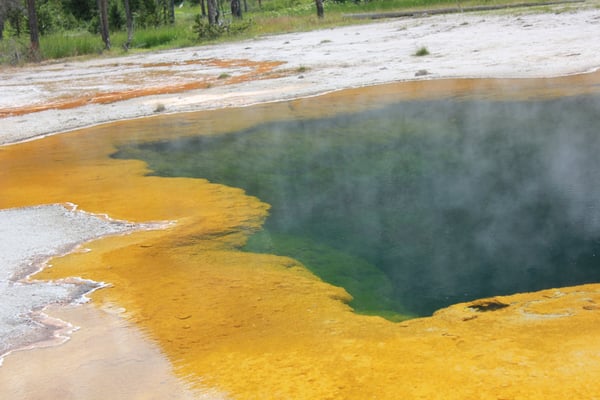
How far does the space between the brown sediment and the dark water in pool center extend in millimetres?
A: 4436

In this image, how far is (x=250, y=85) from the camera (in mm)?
13930

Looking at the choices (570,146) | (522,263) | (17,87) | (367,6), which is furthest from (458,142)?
(367,6)

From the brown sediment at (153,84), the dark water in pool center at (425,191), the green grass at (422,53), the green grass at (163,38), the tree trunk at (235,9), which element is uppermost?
the tree trunk at (235,9)

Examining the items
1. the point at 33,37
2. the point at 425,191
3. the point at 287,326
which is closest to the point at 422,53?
the point at 425,191

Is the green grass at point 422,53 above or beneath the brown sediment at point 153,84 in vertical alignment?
above

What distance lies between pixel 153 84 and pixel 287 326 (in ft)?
40.1

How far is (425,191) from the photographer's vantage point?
22.9ft

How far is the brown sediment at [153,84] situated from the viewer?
13.6 meters

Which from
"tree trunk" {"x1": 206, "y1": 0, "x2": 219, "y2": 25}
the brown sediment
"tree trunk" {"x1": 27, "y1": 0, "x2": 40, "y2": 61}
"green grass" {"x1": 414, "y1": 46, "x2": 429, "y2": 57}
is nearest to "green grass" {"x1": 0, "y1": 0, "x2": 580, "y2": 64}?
"tree trunk" {"x1": 27, "y1": 0, "x2": 40, "y2": 61}

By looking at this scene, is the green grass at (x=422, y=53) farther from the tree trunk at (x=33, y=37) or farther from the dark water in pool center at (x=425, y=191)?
the tree trunk at (x=33, y=37)

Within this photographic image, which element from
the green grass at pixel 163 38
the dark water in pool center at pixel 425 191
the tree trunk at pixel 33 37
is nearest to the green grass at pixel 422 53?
the dark water in pool center at pixel 425 191

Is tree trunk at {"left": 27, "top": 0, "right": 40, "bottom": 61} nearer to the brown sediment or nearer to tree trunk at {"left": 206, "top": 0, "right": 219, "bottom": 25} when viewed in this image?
tree trunk at {"left": 206, "top": 0, "right": 219, "bottom": 25}

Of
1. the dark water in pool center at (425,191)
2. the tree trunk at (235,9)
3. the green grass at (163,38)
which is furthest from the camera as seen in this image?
the tree trunk at (235,9)

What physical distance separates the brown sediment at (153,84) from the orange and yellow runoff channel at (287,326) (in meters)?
6.90
